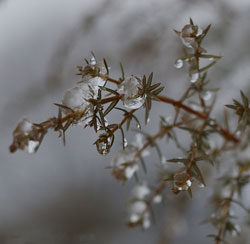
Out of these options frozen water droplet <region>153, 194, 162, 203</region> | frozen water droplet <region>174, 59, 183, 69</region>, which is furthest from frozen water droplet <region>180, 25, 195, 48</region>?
frozen water droplet <region>153, 194, 162, 203</region>

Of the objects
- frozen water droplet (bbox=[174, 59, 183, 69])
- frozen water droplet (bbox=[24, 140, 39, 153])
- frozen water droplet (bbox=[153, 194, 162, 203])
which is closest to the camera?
frozen water droplet (bbox=[24, 140, 39, 153])

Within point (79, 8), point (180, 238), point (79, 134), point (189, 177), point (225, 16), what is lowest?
point (189, 177)

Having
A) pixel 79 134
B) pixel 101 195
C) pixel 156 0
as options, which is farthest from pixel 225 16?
pixel 101 195

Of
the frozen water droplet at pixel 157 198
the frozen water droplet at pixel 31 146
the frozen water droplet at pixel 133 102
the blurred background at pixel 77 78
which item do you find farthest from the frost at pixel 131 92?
the blurred background at pixel 77 78

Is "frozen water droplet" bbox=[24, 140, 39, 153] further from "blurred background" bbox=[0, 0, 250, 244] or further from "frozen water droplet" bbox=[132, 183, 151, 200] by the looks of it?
"blurred background" bbox=[0, 0, 250, 244]

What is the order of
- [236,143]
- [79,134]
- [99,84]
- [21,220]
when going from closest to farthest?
[99,84] → [236,143] → [21,220] → [79,134]

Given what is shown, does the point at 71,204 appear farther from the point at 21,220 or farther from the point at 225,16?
the point at 225,16

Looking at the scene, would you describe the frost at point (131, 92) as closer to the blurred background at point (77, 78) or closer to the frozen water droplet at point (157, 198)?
the frozen water droplet at point (157, 198)

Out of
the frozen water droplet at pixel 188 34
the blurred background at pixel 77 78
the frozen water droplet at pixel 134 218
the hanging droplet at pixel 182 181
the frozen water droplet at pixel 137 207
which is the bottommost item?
the hanging droplet at pixel 182 181
